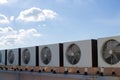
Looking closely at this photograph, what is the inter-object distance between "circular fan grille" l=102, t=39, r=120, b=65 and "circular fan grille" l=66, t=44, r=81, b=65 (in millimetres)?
3112

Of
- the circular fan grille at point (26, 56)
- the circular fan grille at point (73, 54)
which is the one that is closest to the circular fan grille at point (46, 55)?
the circular fan grille at point (73, 54)

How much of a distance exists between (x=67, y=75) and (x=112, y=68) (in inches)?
186

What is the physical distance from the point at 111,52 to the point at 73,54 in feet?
14.8

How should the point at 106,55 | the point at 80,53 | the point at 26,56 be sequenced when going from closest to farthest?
1. the point at 106,55
2. the point at 80,53
3. the point at 26,56

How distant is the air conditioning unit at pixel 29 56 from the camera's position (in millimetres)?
31281

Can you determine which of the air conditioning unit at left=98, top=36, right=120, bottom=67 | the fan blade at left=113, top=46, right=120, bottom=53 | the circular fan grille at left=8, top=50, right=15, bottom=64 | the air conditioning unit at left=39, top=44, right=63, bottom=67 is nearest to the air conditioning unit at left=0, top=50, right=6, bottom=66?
the circular fan grille at left=8, top=50, right=15, bottom=64

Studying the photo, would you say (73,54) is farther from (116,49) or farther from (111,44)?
(116,49)

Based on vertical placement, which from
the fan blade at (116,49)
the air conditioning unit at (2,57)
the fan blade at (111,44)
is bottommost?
the air conditioning unit at (2,57)

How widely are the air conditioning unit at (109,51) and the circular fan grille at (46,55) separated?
745 cm

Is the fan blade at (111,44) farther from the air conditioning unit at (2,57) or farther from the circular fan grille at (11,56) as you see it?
the air conditioning unit at (2,57)

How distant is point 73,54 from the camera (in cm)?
2500

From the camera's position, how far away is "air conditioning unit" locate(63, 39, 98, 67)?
76.5 ft

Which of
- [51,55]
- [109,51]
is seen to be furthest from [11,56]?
[109,51]

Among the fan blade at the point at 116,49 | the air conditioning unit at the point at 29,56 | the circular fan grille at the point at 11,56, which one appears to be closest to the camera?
the fan blade at the point at 116,49
